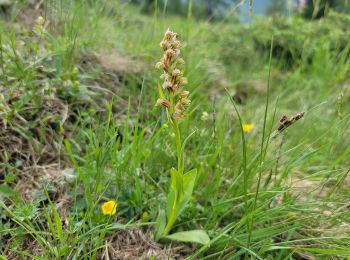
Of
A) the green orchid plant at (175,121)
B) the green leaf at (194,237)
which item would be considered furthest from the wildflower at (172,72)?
the green leaf at (194,237)

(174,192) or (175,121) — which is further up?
(175,121)

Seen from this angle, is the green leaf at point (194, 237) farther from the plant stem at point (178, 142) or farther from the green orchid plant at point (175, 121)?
the plant stem at point (178, 142)

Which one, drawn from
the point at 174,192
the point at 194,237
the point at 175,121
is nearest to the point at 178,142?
the point at 175,121

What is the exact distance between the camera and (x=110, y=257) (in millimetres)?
1204

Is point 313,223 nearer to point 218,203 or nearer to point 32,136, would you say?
point 218,203

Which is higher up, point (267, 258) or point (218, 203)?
point (218, 203)

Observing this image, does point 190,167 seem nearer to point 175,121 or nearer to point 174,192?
point 174,192

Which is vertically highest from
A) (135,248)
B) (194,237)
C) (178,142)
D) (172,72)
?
(172,72)

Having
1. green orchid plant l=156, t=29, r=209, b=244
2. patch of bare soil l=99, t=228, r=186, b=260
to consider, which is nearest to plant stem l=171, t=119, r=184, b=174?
green orchid plant l=156, t=29, r=209, b=244

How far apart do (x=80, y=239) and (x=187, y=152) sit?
66cm

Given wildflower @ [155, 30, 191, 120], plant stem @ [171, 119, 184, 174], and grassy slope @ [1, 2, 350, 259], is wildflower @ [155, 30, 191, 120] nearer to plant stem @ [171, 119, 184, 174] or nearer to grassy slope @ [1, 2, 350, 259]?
plant stem @ [171, 119, 184, 174]

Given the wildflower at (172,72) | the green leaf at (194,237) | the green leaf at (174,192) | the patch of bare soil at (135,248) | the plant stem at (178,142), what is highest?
the wildflower at (172,72)

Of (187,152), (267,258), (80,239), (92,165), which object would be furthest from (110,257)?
(187,152)

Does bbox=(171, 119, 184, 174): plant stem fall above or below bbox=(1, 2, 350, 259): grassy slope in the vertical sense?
above
